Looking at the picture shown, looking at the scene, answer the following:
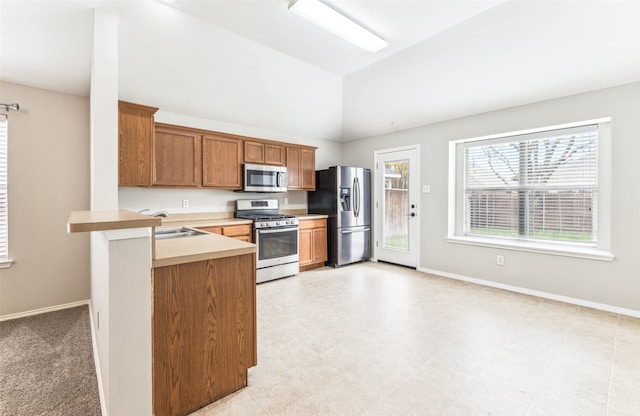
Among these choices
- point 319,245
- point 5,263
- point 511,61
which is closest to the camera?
point 5,263

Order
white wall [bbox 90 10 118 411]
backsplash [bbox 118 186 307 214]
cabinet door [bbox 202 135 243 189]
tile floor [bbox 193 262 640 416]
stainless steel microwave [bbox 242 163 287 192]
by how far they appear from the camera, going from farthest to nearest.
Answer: stainless steel microwave [bbox 242 163 287 192], cabinet door [bbox 202 135 243 189], backsplash [bbox 118 186 307 214], white wall [bbox 90 10 118 411], tile floor [bbox 193 262 640 416]

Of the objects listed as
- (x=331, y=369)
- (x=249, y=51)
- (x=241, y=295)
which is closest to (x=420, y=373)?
(x=331, y=369)

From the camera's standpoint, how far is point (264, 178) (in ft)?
14.7

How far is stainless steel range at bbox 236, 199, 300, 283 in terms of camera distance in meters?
4.07

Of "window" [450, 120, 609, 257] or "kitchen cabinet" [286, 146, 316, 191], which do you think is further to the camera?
"kitchen cabinet" [286, 146, 316, 191]

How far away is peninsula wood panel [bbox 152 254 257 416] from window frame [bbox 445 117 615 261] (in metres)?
3.56

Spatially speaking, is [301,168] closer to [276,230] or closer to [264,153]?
[264,153]

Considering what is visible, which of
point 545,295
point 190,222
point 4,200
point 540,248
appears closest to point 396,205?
point 540,248

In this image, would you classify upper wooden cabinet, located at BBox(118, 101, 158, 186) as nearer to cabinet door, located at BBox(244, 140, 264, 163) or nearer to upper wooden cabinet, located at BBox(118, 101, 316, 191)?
upper wooden cabinet, located at BBox(118, 101, 316, 191)

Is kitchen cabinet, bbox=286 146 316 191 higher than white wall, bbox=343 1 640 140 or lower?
lower

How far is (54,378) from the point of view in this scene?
2.00 metres

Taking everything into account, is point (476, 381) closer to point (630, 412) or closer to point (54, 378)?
point (630, 412)

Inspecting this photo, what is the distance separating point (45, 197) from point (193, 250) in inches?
109

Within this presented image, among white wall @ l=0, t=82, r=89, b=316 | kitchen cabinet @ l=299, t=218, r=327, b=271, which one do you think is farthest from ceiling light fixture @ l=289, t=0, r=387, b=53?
white wall @ l=0, t=82, r=89, b=316
